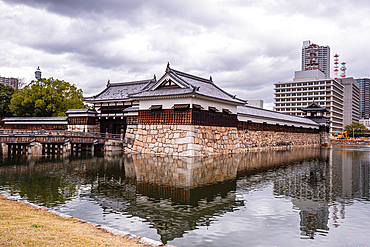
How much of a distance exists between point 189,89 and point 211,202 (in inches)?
712

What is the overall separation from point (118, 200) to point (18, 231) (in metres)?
4.91

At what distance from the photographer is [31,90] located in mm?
42781

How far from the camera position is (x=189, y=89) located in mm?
28281

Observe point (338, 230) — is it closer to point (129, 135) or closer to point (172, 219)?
point (172, 219)

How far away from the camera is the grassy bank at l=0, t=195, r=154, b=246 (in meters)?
6.10

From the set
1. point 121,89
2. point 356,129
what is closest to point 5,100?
point 121,89

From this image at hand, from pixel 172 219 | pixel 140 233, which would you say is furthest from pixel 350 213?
pixel 140 233

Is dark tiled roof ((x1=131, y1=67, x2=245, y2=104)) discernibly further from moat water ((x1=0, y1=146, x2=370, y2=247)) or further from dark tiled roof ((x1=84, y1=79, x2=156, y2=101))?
moat water ((x1=0, y1=146, x2=370, y2=247))

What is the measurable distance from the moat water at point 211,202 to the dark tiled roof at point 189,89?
11.7m

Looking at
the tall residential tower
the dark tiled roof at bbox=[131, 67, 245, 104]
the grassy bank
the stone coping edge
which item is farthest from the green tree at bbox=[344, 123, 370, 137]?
the tall residential tower

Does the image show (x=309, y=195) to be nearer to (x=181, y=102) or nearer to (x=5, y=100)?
(x=181, y=102)

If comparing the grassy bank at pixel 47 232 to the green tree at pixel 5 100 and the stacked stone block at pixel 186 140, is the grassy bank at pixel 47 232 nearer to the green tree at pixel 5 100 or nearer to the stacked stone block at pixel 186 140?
the stacked stone block at pixel 186 140

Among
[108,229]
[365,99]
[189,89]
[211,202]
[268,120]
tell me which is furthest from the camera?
[365,99]

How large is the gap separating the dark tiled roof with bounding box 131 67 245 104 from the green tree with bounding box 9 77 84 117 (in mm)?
18283
